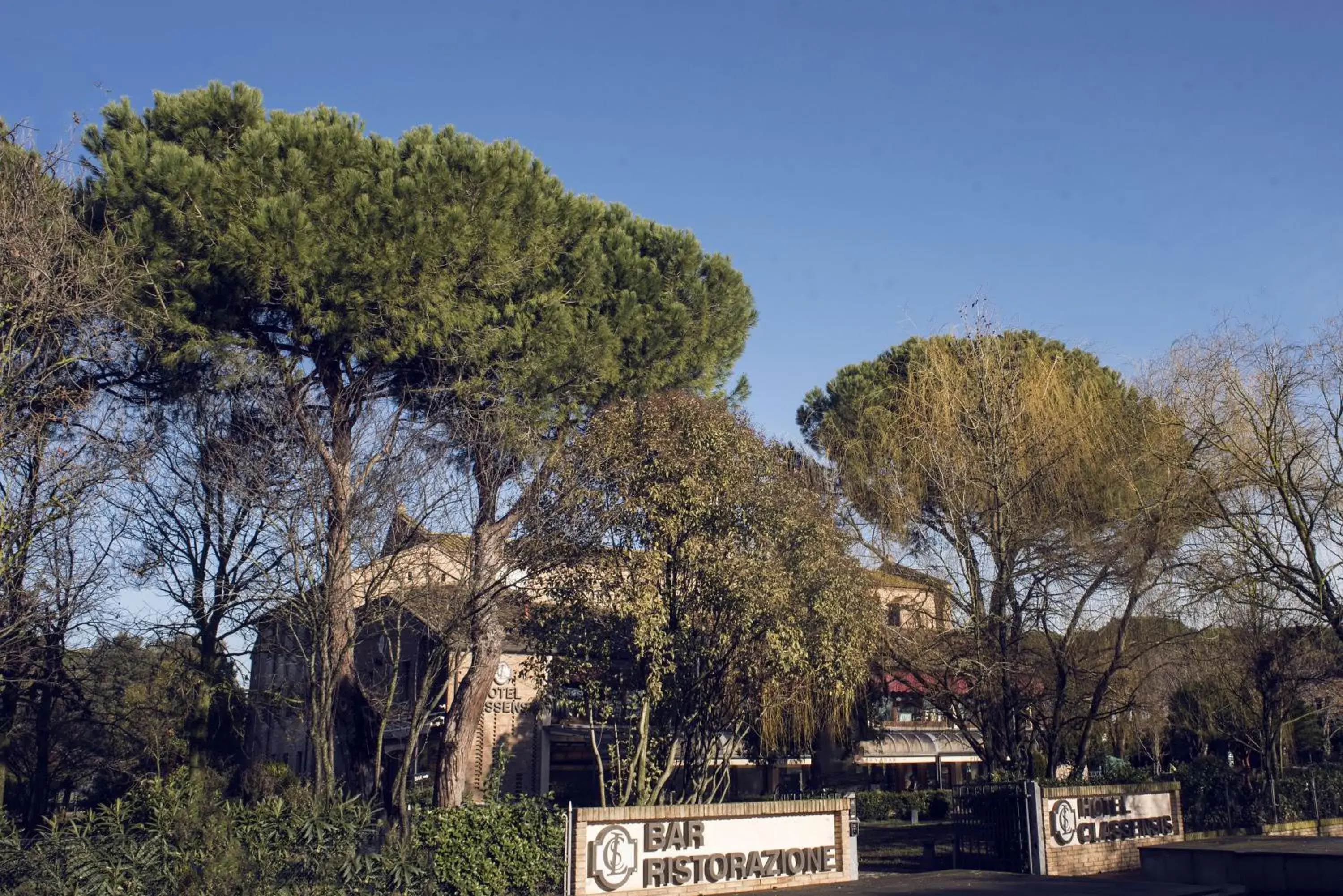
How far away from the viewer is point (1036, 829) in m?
18.4

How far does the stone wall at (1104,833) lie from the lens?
18625 mm

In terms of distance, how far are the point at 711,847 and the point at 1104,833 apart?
8538mm

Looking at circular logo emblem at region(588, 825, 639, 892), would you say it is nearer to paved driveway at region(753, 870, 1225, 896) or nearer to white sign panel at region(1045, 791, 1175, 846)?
paved driveway at region(753, 870, 1225, 896)

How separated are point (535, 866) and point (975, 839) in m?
9.39

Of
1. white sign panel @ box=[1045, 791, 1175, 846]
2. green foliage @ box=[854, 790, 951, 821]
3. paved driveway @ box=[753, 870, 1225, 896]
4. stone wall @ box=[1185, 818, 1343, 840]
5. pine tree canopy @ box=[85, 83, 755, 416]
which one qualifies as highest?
pine tree canopy @ box=[85, 83, 755, 416]

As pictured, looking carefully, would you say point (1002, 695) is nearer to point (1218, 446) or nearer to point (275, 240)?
point (1218, 446)

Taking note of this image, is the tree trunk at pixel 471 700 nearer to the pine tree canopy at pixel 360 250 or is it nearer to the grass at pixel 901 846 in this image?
the pine tree canopy at pixel 360 250

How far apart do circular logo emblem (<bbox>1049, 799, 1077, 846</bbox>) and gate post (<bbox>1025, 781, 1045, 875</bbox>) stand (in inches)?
11.3

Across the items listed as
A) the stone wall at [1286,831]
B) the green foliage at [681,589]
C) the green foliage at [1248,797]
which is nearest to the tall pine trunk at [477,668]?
the green foliage at [681,589]

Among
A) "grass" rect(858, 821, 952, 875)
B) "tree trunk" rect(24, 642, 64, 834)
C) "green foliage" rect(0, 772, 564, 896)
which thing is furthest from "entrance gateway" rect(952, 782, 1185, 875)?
"tree trunk" rect(24, 642, 64, 834)

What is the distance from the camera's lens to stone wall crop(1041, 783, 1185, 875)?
18625mm

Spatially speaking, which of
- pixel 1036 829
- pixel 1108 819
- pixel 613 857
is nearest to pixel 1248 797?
pixel 1108 819

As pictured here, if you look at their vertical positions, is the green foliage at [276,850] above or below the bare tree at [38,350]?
below

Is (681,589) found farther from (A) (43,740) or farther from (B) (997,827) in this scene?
(A) (43,740)
